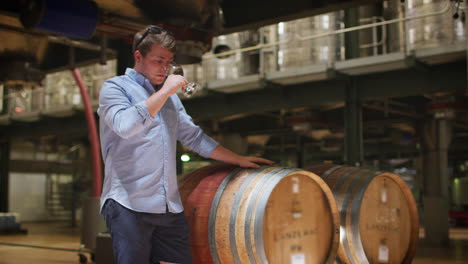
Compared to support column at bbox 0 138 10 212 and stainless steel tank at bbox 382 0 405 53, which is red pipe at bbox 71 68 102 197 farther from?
support column at bbox 0 138 10 212

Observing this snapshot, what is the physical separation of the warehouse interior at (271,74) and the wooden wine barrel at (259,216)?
154cm

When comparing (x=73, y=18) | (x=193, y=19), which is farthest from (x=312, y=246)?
(x=73, y=18)

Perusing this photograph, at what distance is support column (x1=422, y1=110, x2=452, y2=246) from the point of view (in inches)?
439

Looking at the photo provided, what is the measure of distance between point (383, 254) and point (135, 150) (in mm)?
2844

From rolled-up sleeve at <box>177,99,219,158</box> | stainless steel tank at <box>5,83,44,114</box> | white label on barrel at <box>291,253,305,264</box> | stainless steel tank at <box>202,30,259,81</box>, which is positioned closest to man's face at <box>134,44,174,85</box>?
rolled-up sleeve at <box>177,99,219,158</box>

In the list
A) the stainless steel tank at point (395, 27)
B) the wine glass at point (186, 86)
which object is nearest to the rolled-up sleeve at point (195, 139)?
the wine glass at point (186, 86)

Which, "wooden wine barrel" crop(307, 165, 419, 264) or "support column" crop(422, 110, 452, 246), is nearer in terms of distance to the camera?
"wooden wine barrel" crop(307, 165, 419, 264)

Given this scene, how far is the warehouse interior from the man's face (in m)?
2.23

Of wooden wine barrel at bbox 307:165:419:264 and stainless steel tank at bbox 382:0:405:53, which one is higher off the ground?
stainless steel tank at bbox 382:0:405:53

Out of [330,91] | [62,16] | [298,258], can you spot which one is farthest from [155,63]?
[330,91]

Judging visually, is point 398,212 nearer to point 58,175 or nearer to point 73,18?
point 73,18

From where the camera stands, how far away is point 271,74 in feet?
31.5

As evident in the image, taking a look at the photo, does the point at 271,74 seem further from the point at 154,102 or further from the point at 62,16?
the point at 154,102

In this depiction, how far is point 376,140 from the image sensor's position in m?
16.8
